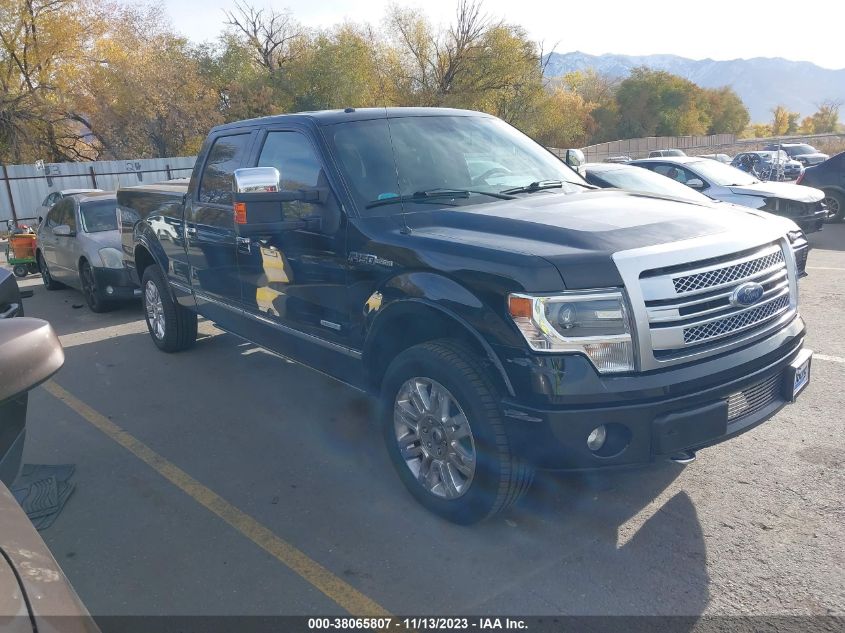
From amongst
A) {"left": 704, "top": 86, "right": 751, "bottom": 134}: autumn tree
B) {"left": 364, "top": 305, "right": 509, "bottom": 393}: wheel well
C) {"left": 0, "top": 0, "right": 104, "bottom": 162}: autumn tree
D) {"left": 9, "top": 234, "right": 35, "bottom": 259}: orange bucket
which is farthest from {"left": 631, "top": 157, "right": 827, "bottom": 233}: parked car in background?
{"left": 704, "top": 86, "right": 751, "bottom": 134}: autumn tree

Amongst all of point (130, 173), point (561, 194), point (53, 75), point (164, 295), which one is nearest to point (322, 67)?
point (53, 75)

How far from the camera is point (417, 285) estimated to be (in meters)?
3.42

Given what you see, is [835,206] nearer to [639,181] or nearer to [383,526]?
[639,181]

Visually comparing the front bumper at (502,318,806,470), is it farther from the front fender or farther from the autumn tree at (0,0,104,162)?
the autumn tree at (0,0,104,162)

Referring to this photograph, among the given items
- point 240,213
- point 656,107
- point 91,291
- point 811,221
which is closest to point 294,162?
point 240,213

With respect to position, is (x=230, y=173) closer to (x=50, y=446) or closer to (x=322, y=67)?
(x=50, y=446)

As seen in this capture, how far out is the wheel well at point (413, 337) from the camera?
3.20 metres

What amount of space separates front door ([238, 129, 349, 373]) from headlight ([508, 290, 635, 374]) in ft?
4.75

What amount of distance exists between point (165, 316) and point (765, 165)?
2699 cm

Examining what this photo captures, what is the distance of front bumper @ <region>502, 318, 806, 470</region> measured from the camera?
2896 mm

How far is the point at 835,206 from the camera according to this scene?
14.3m

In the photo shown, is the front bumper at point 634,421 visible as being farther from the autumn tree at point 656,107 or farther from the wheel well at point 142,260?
the autumn tree at point 656,107

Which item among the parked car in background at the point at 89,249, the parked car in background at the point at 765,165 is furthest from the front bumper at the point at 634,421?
the parked car in background at the point at 765,165

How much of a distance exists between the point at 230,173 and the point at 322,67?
3649 cm
